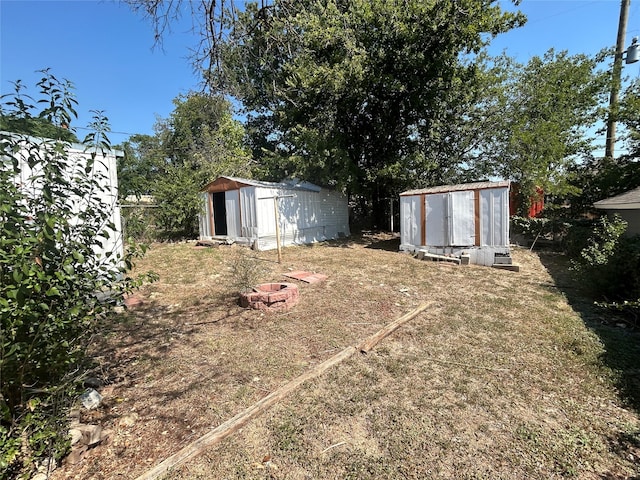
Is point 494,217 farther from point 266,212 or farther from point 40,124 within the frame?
point 40,124

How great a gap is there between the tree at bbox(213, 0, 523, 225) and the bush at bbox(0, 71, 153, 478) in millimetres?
6006

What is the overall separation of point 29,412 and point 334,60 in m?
10.8

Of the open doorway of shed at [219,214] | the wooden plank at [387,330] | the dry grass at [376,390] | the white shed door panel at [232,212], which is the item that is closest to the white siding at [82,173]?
the dry grass at [376,390]

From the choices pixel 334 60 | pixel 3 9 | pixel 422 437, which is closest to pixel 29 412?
pixel 422 437

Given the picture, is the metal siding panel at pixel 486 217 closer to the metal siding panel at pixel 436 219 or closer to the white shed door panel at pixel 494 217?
the white shed door panel at pixel 494 217

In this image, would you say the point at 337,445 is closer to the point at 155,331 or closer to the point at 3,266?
the point at 3,266

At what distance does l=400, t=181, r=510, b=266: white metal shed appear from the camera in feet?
25.6

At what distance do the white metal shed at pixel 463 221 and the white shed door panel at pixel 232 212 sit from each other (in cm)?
523

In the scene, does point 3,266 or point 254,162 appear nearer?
point 3,266

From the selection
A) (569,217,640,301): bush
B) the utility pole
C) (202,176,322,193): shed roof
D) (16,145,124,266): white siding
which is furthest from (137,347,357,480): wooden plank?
the utility pole

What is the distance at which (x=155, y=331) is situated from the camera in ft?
13.0

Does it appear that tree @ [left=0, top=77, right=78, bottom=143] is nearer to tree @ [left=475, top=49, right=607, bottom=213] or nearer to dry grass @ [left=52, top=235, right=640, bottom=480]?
dry grass @ [left=52, top=235, right=640, bottom=480]

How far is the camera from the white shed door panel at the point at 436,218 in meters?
8.51

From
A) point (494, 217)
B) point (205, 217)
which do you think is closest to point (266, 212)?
point (205, 217)
